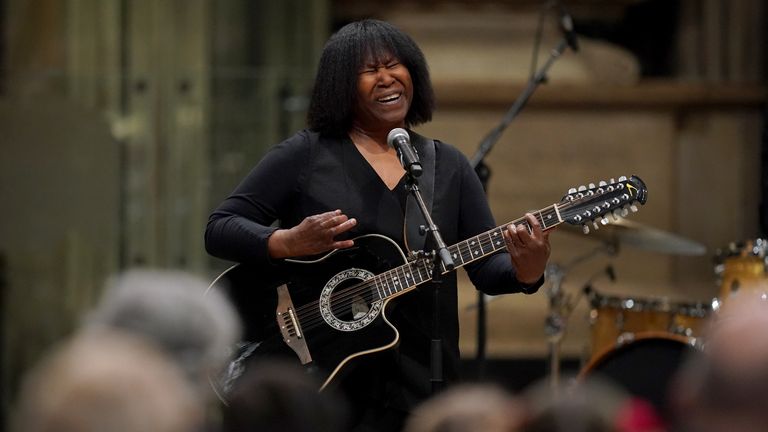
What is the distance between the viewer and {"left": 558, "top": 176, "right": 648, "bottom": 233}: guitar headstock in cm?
432

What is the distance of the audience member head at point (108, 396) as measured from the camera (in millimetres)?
1957

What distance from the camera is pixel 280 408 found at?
2.27 meters

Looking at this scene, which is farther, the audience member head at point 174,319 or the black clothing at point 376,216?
the black clothing at point 376,216

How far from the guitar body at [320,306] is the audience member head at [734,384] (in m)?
2.13

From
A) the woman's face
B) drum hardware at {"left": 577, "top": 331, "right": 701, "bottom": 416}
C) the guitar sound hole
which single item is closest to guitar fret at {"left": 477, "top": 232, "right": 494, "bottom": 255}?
the guitar sound hole

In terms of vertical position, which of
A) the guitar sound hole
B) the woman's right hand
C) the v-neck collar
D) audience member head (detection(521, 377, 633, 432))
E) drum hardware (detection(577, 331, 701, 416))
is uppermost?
audience member head (detection(521, 377, 633, 432))

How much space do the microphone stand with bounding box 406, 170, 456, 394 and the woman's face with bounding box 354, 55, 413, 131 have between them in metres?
0.30

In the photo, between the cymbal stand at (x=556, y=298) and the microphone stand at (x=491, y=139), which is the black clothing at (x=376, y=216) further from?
the cymbal stand at (x=556, y=298)

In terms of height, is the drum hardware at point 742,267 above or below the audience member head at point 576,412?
below

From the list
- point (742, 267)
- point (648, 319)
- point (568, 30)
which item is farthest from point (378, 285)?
point (648, 319)

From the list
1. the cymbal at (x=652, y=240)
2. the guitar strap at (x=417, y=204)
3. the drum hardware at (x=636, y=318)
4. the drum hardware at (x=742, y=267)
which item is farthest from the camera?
the cymbal at (x=652, y=240)

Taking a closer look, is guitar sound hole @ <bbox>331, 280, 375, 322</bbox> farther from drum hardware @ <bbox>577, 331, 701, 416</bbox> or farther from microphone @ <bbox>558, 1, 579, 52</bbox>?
microphone @ <bbox>558, 1, 579, 52</bbox>

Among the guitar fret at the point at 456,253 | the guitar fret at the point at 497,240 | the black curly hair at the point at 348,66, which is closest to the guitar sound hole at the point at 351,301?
the guitar fret at the point at 456,253

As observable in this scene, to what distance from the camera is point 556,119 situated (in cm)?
843
